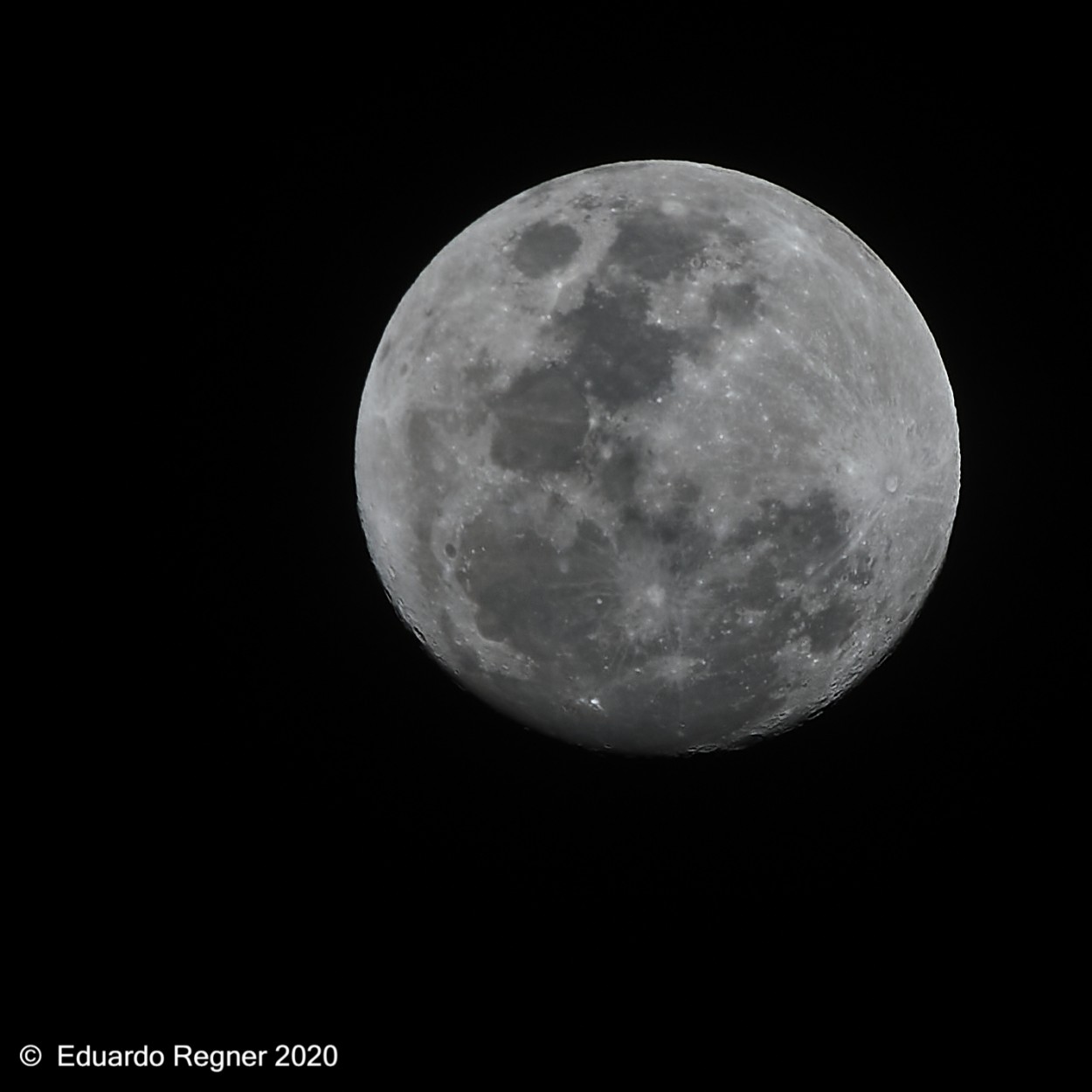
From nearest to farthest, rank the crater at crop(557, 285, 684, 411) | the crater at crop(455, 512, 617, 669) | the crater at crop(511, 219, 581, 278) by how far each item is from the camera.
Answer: the crater at crop(557, 285, 684, 411)
the crater at crop(455, 512, 617, 669)
the crater at crop(511, 219, 581, 278)

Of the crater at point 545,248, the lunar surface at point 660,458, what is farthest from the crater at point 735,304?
the crater at point 545,248

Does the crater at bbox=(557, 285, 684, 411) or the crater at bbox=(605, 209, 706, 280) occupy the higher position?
the crater at bbox=(605, 209, 706, 280)

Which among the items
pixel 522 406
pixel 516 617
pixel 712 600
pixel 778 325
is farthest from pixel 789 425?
pixel 516 617

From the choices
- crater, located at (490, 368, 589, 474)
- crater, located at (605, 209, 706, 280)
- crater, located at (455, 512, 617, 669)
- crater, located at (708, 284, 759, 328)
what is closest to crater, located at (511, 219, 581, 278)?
crater, located at (605, 209, 706, 280)

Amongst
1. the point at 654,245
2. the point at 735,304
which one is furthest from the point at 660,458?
the point at 654,245

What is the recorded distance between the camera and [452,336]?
4605 millimetres

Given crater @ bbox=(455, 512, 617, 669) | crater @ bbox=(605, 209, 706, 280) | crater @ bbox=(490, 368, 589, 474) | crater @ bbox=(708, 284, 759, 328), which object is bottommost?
crater @ bbox=(455, 512, 617, 669)

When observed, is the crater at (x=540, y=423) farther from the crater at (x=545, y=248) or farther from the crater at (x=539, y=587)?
the crater at (x=545, y=248)

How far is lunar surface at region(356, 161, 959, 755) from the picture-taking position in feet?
14.0

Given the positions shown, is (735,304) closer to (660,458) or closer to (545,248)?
(660,458)

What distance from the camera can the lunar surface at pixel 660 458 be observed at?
427 cm

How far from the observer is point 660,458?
4.24 m

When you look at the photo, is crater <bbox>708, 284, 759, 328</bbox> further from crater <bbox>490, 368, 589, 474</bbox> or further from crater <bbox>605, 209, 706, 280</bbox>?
crater <bbox>490, 368, 589, 474</bbox>

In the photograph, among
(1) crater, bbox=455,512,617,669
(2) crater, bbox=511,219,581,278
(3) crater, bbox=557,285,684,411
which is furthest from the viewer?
(2) crater, bbox=511,219,581,278
